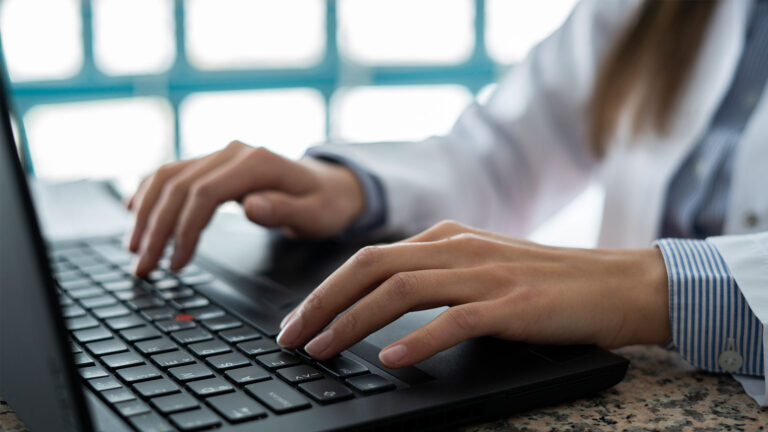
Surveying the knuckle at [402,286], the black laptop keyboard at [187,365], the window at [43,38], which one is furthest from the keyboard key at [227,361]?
the window at [43,38]

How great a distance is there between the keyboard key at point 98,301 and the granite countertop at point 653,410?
5.7 inches

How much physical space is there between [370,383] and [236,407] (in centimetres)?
8

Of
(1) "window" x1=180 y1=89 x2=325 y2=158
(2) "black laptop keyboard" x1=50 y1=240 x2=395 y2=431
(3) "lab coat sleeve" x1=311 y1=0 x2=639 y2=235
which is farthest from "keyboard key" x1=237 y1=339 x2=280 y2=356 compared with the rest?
(1) "window" x1=180 y1=89 x2=325 y2=158

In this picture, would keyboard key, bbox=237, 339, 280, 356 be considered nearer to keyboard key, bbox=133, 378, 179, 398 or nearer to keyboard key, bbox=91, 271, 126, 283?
keyboard key, bbox=133, 378, 179, 398

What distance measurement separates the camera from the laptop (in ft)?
1.01

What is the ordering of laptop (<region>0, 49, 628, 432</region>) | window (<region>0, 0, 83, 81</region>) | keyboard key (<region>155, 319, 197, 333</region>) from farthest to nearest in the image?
window (<region>0, 0, 83, 81</region>) < keyboard key (<region>155, 319, 197, 333</region>) < laptop (<region>0, 49, 628, 432</region>)

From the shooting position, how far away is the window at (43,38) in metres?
3.21

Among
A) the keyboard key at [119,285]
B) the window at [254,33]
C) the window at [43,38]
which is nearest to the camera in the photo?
the keyboard key at [119,285]

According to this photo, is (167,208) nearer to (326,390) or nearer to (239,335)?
(239,335)

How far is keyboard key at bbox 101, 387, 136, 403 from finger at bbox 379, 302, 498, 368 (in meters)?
0.14

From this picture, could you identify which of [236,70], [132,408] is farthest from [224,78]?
[132,408]

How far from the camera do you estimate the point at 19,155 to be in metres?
0.30

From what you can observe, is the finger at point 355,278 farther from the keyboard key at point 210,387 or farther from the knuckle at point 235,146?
the knuckle at point 235,146

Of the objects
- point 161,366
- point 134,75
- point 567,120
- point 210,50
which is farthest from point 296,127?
point 161,366
